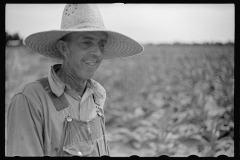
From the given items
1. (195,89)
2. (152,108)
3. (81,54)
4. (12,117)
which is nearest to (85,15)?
(81,54)

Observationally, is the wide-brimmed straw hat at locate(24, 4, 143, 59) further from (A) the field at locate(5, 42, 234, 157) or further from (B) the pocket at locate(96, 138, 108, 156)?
(A) the field at locate(5, 42, 234, 157)

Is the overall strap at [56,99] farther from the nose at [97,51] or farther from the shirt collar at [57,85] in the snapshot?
the nose at [97,51]

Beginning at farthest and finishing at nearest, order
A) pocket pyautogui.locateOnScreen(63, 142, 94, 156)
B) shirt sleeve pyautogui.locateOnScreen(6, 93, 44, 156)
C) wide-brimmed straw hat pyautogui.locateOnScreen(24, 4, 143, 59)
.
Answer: wide-brimmed straw hat pyautogui.locateOnScreen(24, 4, 143, 59) → pocket pyautogui.locateOnScreen(63, 142, 94, 156) → shirt sleeve pyautogui.locateOnScreen(6, 93, 44, 156)

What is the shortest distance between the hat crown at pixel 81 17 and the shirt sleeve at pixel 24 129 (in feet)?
2.01

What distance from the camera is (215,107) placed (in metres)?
6.42

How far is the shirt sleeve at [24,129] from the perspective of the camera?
4.98 ft

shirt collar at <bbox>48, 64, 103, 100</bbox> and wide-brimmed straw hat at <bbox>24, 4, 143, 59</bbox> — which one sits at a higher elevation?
wide-brimmed straw hat at <bbox>24, 4, 143, 59</bbox>

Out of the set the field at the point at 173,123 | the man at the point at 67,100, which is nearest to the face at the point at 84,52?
the man at the point at 67,100

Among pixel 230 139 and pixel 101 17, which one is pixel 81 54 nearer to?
pixel 101 17

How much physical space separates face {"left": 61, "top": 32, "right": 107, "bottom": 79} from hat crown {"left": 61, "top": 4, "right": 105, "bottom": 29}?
0.06 m

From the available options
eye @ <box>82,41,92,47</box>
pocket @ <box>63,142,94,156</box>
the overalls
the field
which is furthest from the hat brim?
the field

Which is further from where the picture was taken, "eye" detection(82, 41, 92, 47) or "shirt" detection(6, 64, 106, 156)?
"eye" detection(82, 41, 92, 47)

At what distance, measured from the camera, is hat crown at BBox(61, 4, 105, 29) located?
1.80 metres

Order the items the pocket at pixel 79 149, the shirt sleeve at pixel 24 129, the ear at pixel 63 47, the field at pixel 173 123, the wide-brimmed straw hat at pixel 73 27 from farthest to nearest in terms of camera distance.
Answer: the field at pixel 173 123
the ear at pixel 63 47
the wide-brimmed straw hat at pixel 73 27
the pocket at pixel 79 149
the shirt sleeve at pixel 24 129
